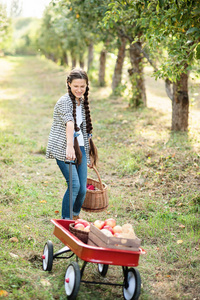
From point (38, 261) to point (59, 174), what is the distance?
3.62m

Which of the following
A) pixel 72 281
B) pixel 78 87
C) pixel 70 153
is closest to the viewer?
pixel 72 281

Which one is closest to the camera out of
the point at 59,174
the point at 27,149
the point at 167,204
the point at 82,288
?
the point at 82,288

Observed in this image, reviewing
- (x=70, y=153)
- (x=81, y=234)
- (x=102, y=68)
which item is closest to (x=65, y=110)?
(x=70, y=153)

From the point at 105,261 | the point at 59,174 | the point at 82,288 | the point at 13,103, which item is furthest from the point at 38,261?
the point at 13,103

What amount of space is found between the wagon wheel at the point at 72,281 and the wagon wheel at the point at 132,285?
0.53 m

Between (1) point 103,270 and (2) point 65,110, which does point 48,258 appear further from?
(2) point 65,110

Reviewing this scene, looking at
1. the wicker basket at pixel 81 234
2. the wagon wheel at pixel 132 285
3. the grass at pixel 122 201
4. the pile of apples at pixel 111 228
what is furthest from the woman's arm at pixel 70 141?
the wagon wheel at pixel 132 285

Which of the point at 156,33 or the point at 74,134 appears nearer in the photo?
the point at 74,134

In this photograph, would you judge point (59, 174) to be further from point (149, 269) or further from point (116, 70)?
point (116, 70)

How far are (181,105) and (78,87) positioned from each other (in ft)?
20.4

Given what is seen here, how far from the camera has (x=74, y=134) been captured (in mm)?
4527

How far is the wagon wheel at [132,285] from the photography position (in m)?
3.40

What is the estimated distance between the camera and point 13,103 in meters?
17.1

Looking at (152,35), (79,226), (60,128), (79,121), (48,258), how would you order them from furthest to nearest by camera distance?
1. (152,35)
2. (79,121)
3. (60,128)
4. (48,258)
5. (79,226)
